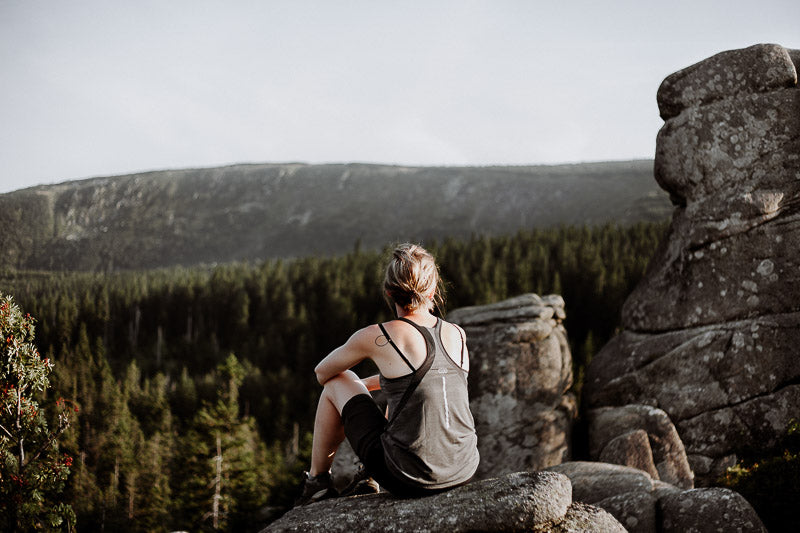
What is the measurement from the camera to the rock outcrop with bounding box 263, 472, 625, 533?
212 inches

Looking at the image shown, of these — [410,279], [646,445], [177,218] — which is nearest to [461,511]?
[410,279]

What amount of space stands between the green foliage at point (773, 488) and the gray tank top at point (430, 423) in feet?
18.8

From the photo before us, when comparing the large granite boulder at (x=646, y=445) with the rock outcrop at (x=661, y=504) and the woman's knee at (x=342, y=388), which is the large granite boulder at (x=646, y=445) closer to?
the rock outcrop at (x=661, y=504)

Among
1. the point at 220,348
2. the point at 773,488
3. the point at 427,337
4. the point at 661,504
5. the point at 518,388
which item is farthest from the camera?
the point at 220,348

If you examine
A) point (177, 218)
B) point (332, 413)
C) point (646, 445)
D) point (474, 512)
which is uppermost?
point (177, 218)

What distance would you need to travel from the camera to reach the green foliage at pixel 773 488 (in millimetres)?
8492

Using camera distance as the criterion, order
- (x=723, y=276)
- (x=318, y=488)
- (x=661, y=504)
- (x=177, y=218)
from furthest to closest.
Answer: (x=177, y=218)
(x=723, y=276)
(x=661, y=504)
(x=318, y=488)

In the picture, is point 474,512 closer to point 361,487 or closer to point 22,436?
point 361,487

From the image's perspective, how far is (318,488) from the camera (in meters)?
6.48

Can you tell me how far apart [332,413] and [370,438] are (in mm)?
602

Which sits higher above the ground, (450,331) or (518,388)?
(450,331)

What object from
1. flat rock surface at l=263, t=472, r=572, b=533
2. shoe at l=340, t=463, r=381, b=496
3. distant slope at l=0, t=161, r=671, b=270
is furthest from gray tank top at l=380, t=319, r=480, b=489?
distant slope at l=0, t=161, r=671, b=270

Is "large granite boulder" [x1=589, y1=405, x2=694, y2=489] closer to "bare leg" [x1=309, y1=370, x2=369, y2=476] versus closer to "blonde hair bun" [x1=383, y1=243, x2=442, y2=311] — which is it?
"bare leg" [x1=309, y1=370, x2=369, y2=476]

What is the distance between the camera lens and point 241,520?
3195 centimetres
